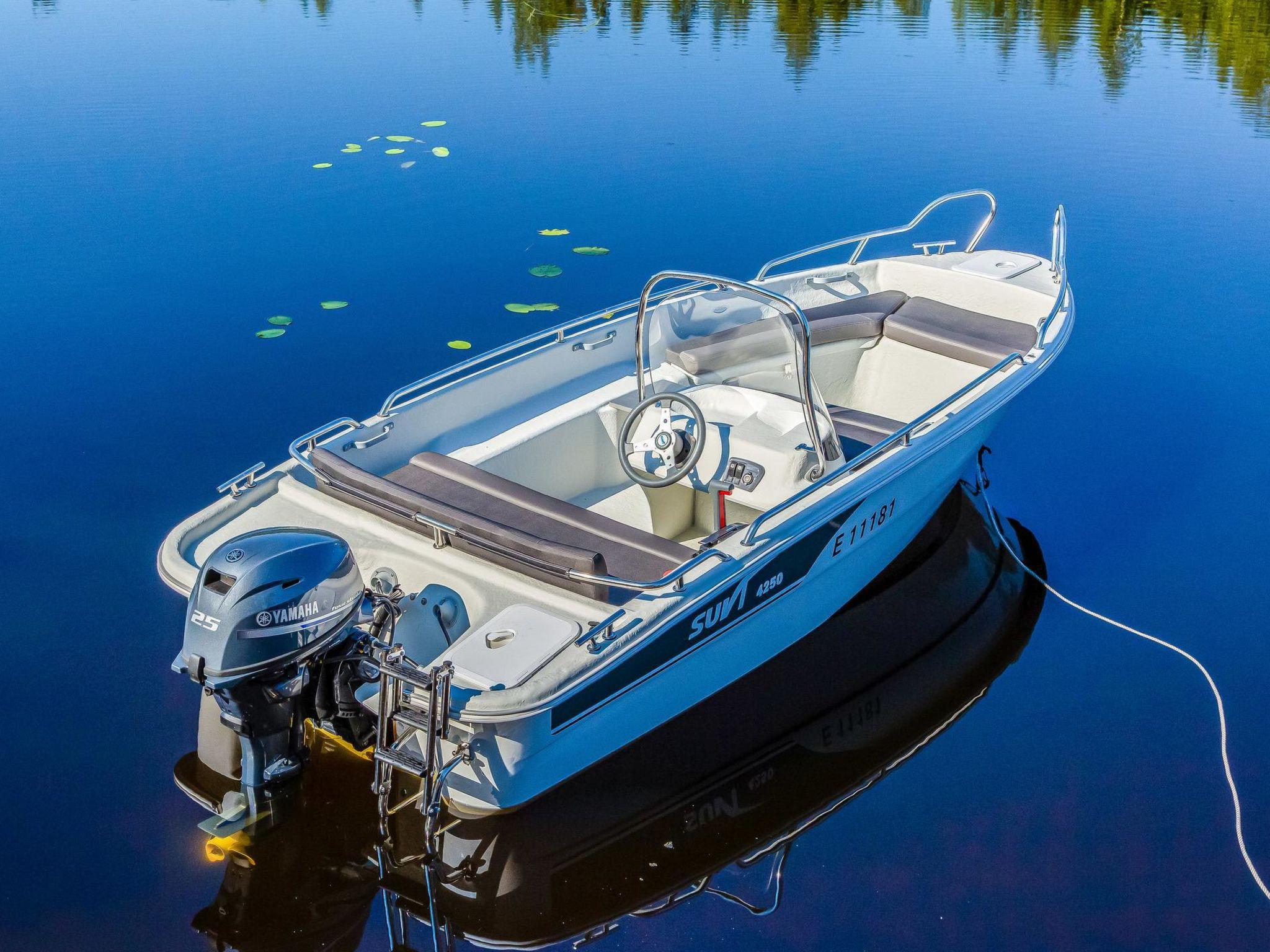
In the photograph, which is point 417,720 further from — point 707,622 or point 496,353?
point 496,353

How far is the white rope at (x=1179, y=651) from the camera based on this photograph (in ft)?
12.0

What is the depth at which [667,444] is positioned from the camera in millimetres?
Answer: 4141

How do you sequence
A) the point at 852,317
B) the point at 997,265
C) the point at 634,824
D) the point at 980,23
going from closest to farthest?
the point at 634,824 < the point at 852,317 < the point at 997,265 < the point at 980,23

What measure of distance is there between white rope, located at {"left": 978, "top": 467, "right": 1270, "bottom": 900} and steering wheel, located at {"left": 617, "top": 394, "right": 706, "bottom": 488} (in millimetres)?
1803

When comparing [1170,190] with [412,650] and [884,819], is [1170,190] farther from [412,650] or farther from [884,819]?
[412,650]

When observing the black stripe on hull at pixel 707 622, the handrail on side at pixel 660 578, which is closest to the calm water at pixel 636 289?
the black stripe on hull at pixel 707 622

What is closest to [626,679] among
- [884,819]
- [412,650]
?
[412,650]

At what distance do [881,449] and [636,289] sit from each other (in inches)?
151

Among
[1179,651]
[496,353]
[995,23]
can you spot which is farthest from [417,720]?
[995,23]

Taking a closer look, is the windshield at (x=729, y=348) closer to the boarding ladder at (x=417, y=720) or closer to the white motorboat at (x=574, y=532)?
the white motorboat at (x=574, y=532)

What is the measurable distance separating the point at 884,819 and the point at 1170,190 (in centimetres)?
736

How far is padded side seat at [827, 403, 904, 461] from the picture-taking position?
14.9 feet

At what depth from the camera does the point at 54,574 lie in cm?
487

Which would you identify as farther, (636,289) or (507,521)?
(636,289)
